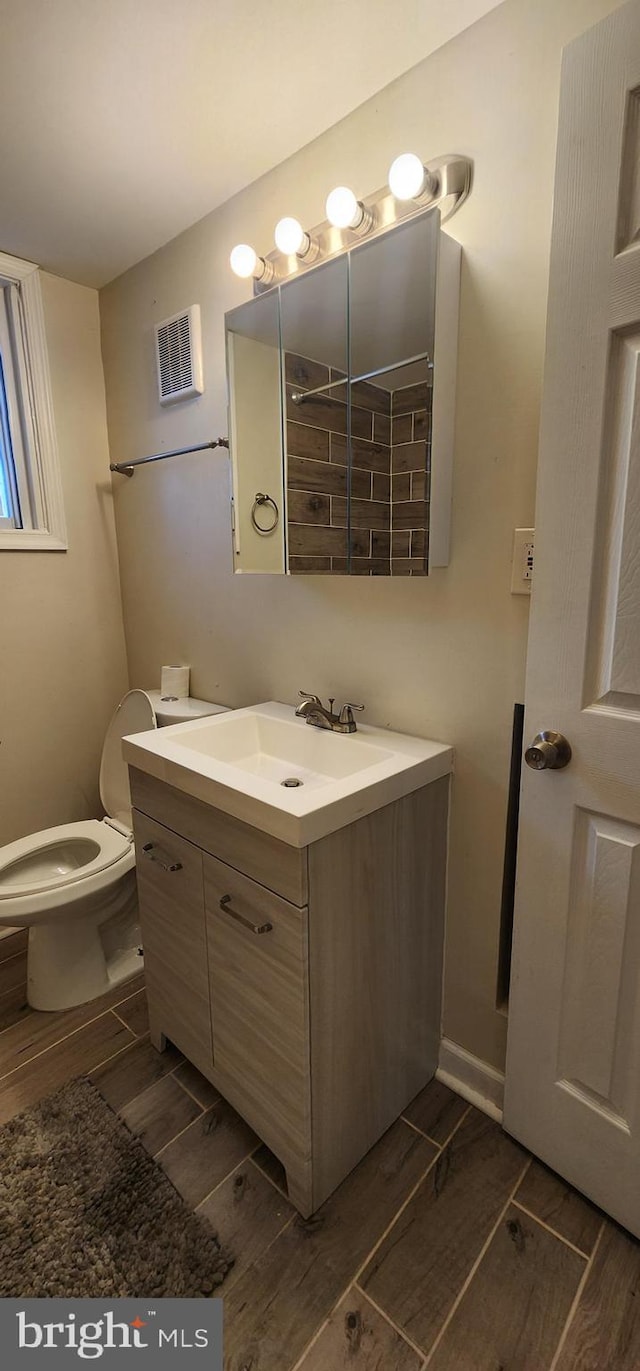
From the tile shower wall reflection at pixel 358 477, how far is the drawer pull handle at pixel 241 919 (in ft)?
2.52

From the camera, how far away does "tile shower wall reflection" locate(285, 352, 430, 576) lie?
1.25m

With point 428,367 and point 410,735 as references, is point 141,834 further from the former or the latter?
point 428,367

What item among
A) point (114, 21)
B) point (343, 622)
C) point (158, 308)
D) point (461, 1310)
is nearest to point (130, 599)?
point (158, 308)

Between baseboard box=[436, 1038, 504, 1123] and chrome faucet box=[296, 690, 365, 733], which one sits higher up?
chrome faucet box=[296, 690, 365, 733]

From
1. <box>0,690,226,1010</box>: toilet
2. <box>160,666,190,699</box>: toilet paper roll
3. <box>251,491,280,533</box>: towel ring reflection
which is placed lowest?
<box>0,690,226,1010</box>: toilet

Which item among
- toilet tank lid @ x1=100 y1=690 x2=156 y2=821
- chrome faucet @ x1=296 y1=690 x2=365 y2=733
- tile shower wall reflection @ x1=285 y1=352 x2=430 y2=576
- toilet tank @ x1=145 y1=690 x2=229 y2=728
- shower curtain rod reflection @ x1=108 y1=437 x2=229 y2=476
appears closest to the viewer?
tile shower wall reflection @ x1=285 y1=352 x2=430 y2=576

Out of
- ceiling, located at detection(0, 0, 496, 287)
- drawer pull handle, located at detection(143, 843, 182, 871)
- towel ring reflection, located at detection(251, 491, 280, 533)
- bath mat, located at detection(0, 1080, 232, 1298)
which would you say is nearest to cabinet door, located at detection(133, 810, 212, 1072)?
drawer pull handle, located at detection(143, 843, 182, 871)

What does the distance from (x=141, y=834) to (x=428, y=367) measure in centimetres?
120

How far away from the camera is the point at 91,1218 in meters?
1.11

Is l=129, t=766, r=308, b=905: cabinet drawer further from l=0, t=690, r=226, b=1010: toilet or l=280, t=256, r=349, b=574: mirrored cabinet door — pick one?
l=280, t=256, r=349, b=574: mirrored cabinet door

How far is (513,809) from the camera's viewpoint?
48.0 inches

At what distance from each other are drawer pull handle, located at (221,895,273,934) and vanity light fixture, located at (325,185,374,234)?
4.46 feet

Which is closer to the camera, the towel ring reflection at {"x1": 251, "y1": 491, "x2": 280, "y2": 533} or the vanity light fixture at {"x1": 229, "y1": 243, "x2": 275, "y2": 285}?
the vanity light fixture at {"x1": 229, "y1": 243, "x2": 275, "y2": 285}

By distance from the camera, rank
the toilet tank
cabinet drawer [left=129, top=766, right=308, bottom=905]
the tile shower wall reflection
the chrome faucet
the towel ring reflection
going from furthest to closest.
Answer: the toilet tank
the towel ring reflection
the chrome faucet
the tile shower wall reflection
cabinet drawer [left=129, top=766, right=308, bottom=905]
